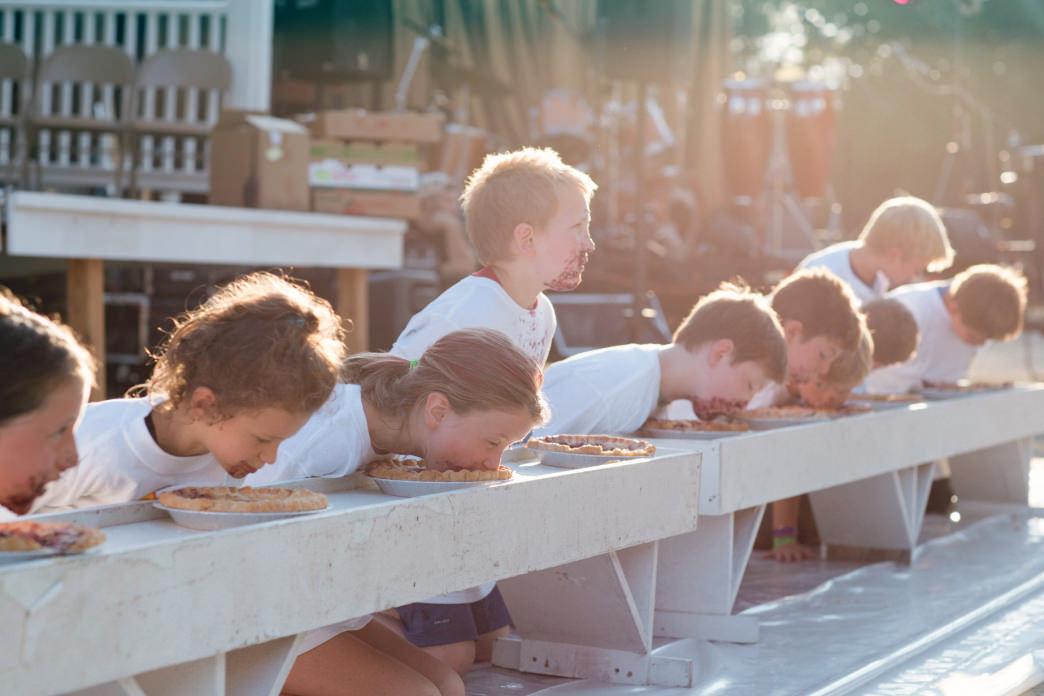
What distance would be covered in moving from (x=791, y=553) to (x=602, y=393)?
1346mm

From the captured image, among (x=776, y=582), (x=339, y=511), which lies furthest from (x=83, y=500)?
(x=776, y=582)

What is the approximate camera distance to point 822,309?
363 cm

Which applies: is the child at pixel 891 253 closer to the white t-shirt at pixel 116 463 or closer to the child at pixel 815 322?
the child at pixel 815 322

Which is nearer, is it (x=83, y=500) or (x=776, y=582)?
(x=83, y=500)

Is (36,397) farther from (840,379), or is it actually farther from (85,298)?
(85,298)

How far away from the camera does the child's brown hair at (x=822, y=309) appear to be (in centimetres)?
360

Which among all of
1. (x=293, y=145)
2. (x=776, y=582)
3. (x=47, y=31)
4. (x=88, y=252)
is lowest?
(x=776, y=582)

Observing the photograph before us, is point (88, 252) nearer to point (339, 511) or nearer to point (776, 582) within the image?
point (776, 582)

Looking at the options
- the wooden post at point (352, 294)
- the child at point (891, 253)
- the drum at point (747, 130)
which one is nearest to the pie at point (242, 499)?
the child at point (891, 253)

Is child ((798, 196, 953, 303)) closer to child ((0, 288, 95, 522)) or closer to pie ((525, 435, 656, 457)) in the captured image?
pie ((525, 435, 656, 457))

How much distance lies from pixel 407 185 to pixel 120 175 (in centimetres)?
177

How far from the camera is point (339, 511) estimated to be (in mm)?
1858

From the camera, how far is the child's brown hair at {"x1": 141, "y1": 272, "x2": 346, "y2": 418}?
200 centimetres

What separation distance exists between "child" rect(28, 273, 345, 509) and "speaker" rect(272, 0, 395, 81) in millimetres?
6204
